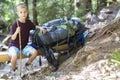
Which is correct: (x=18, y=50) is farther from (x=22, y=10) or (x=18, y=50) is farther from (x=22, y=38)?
(x=22, y=10)

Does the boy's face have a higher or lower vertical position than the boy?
higher

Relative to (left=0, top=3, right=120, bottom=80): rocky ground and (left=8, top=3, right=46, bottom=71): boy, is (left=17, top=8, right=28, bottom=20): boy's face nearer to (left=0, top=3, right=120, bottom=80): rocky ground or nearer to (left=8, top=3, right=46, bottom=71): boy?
(left=8, top=3, right=46, bottom=71): boy

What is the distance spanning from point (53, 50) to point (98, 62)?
5.79ft

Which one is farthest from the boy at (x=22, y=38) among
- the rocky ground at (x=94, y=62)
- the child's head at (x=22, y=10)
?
the rocky ground at (x=94, y=62)

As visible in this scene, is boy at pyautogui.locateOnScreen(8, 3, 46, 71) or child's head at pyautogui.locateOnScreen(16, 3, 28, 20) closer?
child's head at pyautogui.locateOnScreen(16, 3, 28, 20)

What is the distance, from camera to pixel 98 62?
6062mm

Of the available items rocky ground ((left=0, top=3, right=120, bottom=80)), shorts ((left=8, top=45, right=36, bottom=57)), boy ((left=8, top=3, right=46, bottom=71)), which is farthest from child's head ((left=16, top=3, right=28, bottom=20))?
rocky ground ((left=0, top=3, right=120, bottom=80))

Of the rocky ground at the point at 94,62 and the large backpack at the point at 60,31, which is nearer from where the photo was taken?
the rocky ground at the point at 94,62

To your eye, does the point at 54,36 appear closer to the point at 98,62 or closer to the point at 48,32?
the point at 48,32

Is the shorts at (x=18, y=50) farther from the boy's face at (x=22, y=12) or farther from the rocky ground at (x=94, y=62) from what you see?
the boy's face at (x=22, y=12)

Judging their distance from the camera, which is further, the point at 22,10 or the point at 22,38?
the point at 22,38

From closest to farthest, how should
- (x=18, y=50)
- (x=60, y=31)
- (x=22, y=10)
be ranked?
(x=22, y=10) → (x=18, y=50) → (x=60, y=31)

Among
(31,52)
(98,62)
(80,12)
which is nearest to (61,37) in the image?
(31,52)

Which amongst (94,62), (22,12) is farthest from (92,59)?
(22,12)
